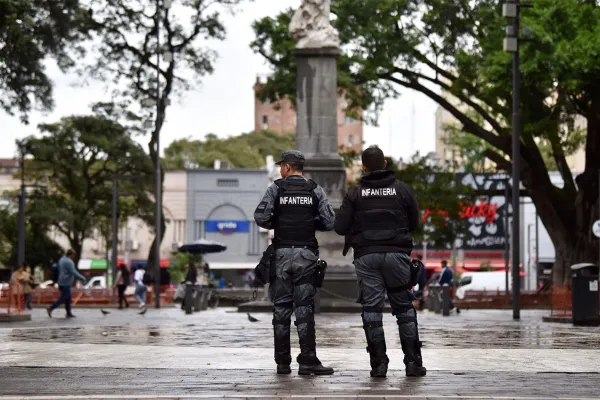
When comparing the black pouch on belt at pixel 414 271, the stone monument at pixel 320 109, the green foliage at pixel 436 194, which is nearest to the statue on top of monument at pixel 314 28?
the stone monument at pixel 320 109

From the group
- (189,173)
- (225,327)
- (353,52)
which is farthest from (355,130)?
(225,327)

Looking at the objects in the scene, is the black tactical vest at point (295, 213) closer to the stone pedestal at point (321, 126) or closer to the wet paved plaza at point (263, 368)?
the wet paved plaza at point (263, 368)

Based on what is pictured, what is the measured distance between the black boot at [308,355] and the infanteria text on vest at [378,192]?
1.08 metres

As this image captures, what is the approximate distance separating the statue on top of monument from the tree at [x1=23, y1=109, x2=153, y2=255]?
102 ft

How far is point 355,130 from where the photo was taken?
14438 centimetres

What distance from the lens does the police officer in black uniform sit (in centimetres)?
1102

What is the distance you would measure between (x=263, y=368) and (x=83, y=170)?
190ft

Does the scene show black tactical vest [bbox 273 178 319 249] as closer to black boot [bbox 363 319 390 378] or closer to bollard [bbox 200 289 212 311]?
black boot [bbox 363 319 390 378]

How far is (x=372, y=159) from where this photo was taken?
37.2 feet

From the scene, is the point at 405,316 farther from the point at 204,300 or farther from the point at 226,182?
the point at 226,182

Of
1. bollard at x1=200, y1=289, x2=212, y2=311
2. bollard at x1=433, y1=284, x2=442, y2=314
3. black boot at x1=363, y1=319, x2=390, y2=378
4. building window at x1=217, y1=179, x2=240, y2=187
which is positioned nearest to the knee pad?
black boot at x1=363, y1=319, x2=390, y2=378

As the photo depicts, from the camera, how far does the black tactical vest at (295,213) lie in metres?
11.5

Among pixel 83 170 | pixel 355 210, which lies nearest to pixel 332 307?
pixel 355 210

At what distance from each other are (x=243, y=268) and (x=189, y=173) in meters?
7.90
